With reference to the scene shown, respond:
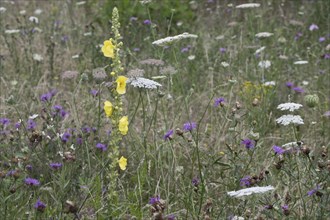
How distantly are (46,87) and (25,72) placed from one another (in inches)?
15.5

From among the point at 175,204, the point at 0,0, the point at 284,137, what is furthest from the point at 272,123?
the point at 0,0

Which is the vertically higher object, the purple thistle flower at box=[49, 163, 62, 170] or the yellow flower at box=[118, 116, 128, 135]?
the yellow flower at box=[118, 116, 128, 135]

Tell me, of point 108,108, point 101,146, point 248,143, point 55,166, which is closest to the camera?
point 108,108

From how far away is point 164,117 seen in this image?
111 inches

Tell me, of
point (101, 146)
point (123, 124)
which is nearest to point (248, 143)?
point (123, 124)

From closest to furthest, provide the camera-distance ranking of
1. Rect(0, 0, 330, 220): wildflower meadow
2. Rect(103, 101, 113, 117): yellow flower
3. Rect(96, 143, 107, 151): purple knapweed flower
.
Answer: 1. Rect(103, 101, 113, 117): yellow flower
2. Rect(0, 0, 330, 220): wildflower meadow
3. Rect(96, 143, 107, 151): purple knapweed flower

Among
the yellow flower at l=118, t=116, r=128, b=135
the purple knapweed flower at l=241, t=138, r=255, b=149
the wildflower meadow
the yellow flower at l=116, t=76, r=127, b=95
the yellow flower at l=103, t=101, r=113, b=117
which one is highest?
the yellow flower at l=116, t=76, r=127, b=95

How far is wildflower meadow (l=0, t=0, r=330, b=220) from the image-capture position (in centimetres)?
214

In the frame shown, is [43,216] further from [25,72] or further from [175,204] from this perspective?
[25,72]

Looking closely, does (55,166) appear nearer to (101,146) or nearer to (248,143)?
(101,146)

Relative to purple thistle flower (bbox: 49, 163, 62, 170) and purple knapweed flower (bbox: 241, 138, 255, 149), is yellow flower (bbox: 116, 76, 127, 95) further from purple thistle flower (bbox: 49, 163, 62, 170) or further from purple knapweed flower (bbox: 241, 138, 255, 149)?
purple thistle flower (bbox: 49, 163, 62, 170)

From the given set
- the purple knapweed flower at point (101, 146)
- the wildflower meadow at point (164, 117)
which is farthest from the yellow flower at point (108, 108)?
the purple knapweed flower at point (101, 146)

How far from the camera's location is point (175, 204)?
2.58m

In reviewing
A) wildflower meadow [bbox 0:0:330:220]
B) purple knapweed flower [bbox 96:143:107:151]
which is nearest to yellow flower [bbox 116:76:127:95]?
wildflower meadow [bbox 0:0:330:220]
